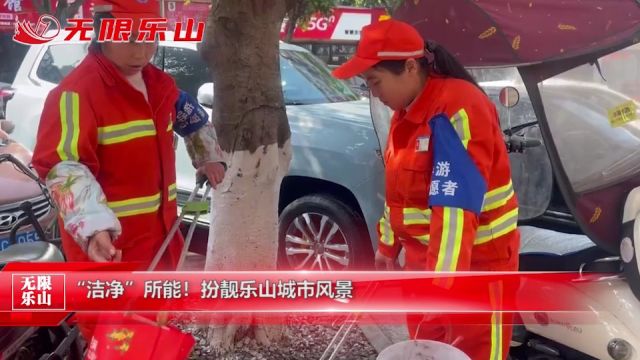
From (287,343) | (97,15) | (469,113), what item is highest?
(97,15)

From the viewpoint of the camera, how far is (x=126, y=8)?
84.5 inches

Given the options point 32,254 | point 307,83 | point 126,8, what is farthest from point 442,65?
point 307,83

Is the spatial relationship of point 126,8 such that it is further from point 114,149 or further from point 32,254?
point 32,254

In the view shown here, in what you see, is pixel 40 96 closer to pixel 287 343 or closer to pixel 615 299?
pixel 287 343

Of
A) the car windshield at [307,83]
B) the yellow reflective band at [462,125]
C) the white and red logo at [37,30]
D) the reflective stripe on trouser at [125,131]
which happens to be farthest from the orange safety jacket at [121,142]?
the car windshield at [307,83]

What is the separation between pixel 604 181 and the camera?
2607 mm

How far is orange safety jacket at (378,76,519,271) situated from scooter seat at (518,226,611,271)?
2.56ft

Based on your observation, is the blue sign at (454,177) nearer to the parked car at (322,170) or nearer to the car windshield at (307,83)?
the parked car at (322,170)

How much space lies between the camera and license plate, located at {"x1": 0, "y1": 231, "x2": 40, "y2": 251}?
143 inches

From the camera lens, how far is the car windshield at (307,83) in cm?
498

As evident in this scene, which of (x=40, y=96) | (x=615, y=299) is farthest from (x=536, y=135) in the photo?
(x=40, y=96)

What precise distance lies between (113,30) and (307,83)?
3.02m

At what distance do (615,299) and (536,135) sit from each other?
1.25 metres

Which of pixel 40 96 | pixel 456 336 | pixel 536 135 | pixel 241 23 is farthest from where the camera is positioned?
pixel 40 96
